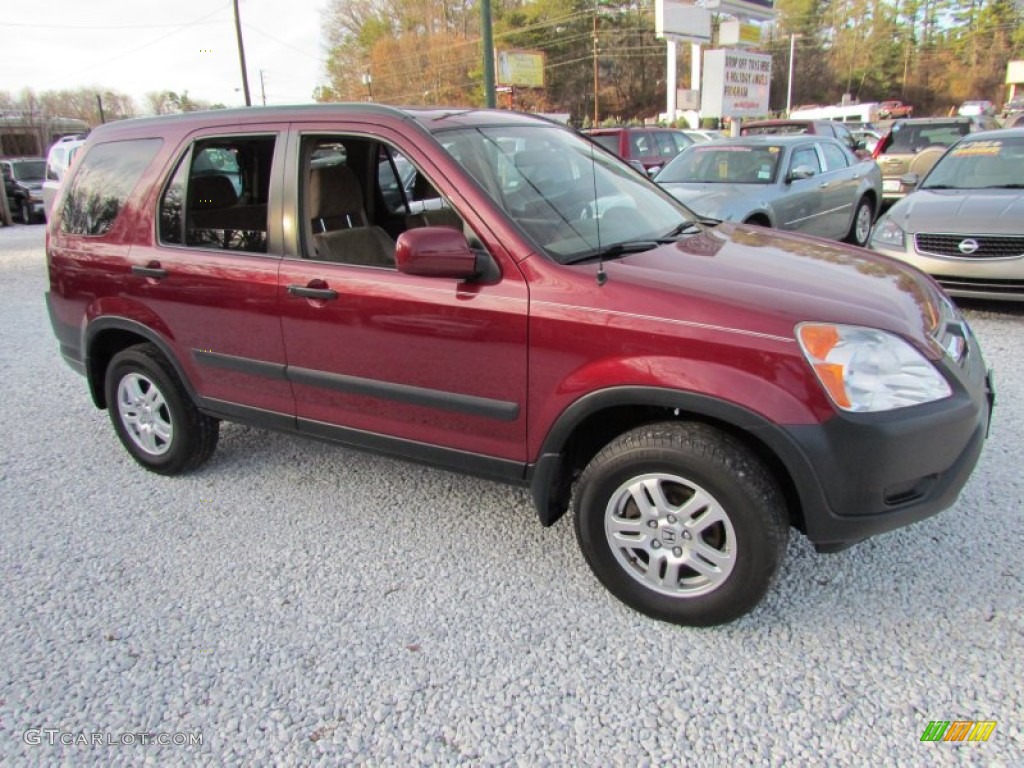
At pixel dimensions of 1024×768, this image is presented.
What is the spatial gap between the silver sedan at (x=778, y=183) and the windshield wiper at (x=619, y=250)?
4.58 meters

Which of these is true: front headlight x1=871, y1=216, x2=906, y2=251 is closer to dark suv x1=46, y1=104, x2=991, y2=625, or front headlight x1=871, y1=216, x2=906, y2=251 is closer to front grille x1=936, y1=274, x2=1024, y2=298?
front grille x1=936, y1=274, x2=1024, y2=298

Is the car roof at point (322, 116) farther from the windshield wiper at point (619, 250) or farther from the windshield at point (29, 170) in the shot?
the windshield at point (29, 170)

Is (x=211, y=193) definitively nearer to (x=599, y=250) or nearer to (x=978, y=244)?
(x=599, y=250)

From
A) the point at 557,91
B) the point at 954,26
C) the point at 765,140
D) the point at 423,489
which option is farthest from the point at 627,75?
the point at 423,489

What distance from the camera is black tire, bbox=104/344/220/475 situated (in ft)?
12.3

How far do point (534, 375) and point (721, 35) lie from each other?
4143 centimetres

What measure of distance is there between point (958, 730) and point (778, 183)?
6839mm

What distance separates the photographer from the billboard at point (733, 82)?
97.3ft

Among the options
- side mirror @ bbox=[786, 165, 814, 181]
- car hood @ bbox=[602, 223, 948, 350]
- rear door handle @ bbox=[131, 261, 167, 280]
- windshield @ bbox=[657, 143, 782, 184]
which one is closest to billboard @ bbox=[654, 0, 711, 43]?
windshield @ bbox=[657, 143, 782, 184]

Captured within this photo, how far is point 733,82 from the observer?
99.3 feet

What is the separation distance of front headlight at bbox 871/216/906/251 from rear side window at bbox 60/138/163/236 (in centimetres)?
577

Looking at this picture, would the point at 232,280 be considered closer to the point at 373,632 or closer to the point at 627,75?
the point at 373,632

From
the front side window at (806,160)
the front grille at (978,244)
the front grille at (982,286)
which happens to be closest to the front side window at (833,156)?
the front side window at (806,160)

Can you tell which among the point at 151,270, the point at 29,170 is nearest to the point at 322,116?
the point at 151,270
